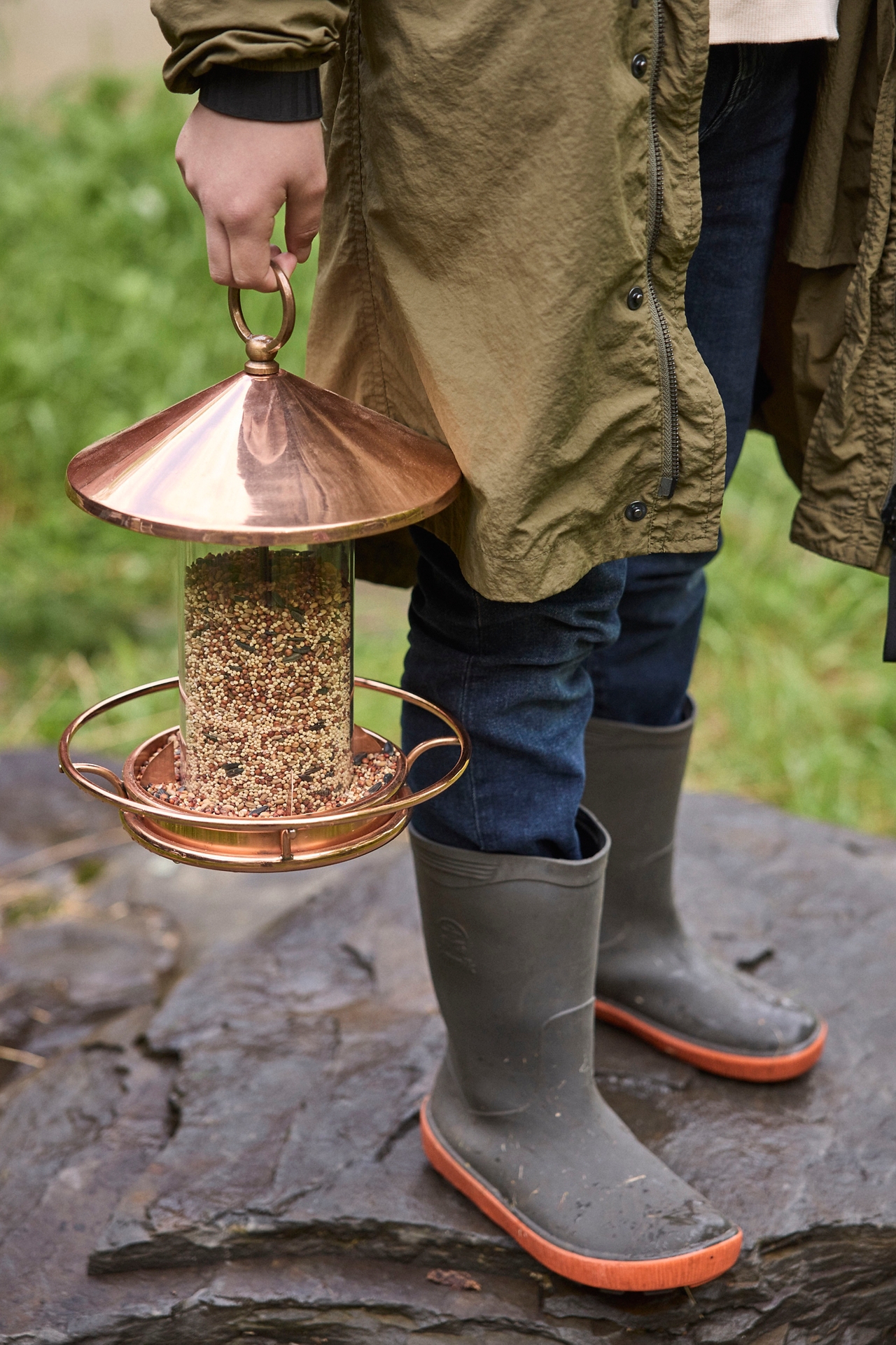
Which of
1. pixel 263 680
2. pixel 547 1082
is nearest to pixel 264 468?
pixel 263 680

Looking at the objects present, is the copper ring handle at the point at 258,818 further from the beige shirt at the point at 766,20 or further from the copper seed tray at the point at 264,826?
the beige shirt at the point at 766,20

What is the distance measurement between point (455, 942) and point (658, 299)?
71cm

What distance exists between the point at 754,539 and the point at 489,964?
2.40 meters

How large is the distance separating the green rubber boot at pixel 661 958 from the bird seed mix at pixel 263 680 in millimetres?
552

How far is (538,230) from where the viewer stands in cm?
117

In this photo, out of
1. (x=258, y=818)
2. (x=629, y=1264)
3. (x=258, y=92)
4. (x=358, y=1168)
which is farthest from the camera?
(x=358, y=1168)

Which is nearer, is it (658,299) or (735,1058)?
(658,299)

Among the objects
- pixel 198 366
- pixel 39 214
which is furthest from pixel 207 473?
pixel 39 214

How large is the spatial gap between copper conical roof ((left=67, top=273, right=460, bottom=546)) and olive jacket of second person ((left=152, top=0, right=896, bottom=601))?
0.23 ft

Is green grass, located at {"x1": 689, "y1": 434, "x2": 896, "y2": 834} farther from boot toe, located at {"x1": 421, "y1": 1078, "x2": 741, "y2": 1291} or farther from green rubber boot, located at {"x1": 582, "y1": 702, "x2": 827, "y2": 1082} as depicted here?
boot toe, located at {"x1": 421, "y1": 1078, "x2": 741, "y2": 1291}

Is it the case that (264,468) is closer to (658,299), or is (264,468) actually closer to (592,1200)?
(658,299)

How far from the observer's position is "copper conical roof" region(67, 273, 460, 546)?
1116mm

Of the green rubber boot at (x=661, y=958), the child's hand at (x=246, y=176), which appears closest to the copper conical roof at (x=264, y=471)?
the child's hand at (x=246, y=176)

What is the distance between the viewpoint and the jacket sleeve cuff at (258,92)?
3.64 ft
